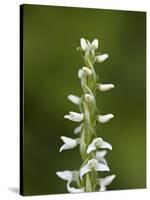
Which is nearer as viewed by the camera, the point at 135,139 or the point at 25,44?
the point at 25,44

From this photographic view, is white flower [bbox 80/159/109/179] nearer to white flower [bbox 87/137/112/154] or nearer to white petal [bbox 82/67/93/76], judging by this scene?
white flower [bbox 87/137/112/154]

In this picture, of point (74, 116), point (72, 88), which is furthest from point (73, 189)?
point (72, 88)

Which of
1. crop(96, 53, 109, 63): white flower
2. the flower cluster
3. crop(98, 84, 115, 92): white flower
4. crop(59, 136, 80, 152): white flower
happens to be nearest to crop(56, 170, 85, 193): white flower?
the flower cluster

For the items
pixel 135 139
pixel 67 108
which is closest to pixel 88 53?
pixel 67 108

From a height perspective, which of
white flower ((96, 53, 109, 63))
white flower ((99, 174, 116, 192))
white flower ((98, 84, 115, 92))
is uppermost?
white flower ((96, 53, 109, 63))

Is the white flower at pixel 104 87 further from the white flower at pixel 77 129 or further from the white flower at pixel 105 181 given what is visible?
the white flower at pixel 105 181

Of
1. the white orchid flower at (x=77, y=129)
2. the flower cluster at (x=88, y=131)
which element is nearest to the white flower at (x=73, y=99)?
the flower cluster at (x=88, y=131)

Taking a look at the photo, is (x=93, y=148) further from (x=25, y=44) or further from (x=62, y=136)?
(x=25, y=44)
